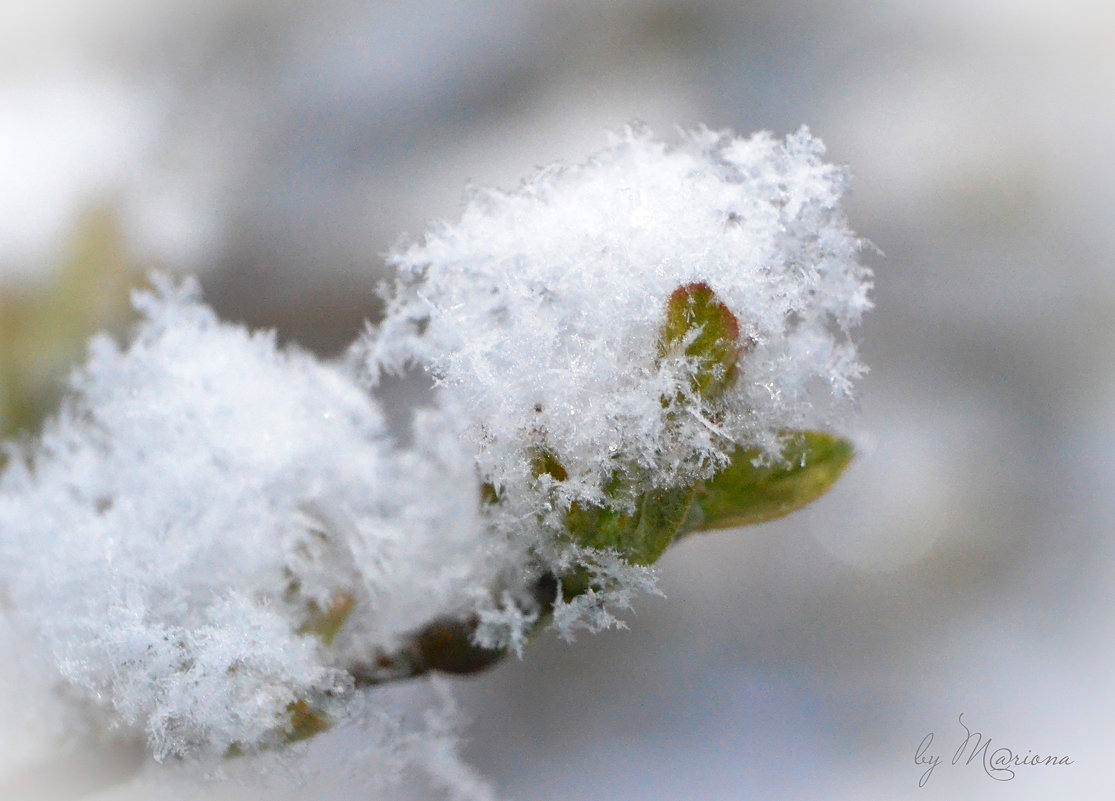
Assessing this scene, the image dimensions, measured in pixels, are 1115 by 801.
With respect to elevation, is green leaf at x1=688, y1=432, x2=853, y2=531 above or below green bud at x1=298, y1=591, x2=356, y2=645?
above

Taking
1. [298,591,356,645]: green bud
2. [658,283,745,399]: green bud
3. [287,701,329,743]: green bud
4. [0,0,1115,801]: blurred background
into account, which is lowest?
[287,701,329,743]: green bud

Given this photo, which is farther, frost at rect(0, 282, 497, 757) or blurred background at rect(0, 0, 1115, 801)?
blurred background at rect(0, 0, 1115, 801)

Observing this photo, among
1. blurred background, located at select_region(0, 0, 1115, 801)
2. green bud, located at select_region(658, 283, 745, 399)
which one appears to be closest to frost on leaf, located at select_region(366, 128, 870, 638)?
green bud, located at select_region(658, 283, 745, 399)

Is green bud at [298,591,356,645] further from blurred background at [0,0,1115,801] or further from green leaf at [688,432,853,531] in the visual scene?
blurred background at [0,0,1115,801]

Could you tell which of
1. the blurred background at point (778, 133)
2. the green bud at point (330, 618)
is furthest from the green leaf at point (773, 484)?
the blurred background at point (778, 133)

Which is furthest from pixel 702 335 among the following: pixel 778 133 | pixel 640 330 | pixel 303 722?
pixel 778 133

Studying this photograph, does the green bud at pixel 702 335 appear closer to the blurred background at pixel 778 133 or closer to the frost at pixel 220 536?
the frost at pixel 220 536
